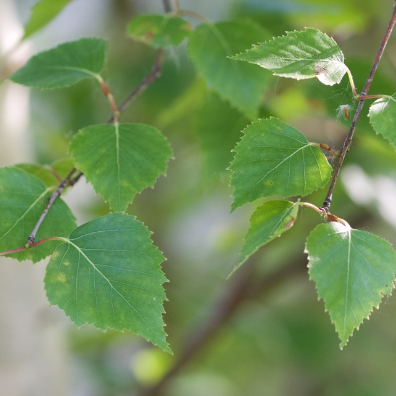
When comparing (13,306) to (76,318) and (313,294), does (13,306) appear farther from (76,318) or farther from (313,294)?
(313,294)

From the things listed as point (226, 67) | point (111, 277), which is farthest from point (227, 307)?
point (111, 277)

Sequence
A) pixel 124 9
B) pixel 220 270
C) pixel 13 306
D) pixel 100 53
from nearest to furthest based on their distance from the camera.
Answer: pixel 100 53
pixel 13 306
pixel 124 9
pixel 220 270

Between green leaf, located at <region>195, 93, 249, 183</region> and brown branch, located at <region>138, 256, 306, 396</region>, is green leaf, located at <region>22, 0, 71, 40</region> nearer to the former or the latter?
green leaf, located at <region>195, 93, 249, 183</region>

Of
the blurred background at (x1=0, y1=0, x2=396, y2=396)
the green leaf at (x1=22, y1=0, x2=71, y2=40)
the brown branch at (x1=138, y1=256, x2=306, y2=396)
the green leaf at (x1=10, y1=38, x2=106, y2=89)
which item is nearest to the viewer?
the green leaf at (x1=10, y1=38, x2=106, y2=89)

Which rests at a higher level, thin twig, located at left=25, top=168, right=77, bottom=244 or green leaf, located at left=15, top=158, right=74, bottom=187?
thin twig, located at left=25, top=168, right=77, bottom=244

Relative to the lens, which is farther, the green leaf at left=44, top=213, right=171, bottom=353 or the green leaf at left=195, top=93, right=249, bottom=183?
the green leaf at left=195, top=93, right=249, bottom=183

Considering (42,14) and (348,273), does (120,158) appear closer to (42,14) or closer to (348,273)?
(348,273)

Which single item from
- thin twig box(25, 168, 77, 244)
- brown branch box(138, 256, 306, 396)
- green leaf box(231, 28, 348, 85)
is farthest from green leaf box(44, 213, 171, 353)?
brown branch box(138, 256, 306, 396)

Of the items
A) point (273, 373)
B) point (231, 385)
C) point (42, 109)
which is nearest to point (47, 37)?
point (42, 109)

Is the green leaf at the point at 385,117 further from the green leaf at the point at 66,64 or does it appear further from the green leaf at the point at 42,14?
the green leaf at the point at 42,14
